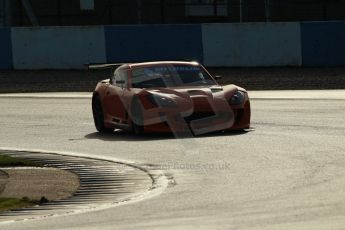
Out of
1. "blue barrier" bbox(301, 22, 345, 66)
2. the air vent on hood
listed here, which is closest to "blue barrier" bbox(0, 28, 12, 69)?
"blue barrier" bbox(301, 22, 345, 66)

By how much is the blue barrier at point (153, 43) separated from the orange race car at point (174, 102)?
46.9 ft

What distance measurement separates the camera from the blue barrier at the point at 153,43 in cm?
3114

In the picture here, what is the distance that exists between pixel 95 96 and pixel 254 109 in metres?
3.71

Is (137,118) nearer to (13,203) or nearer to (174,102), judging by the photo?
(174,102)

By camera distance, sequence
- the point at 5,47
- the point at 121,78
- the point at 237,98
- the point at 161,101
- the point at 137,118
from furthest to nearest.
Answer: the point at 5,47, the point at 121,78, the point at 137,118, the point at 237,98, the point at 161,101

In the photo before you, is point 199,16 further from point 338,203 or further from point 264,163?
point 338,203

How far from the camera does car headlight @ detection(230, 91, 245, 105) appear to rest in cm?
1559

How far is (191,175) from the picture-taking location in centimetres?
1120

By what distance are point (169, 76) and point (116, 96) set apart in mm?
900

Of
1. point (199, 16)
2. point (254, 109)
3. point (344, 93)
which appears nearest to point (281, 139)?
point (254, 109)

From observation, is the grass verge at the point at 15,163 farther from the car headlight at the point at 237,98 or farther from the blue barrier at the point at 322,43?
the blue barrier at the point at 322,43

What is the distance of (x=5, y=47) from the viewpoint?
1266 inches

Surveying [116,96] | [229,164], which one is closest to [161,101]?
[116,96]

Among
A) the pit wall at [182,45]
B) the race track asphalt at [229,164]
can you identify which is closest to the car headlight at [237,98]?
the race track asphalt at [229,164]
